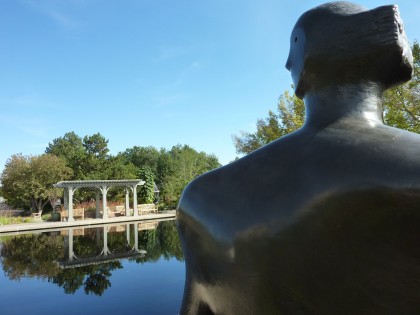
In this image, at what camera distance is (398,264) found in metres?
0.79

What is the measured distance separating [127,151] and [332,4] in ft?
235

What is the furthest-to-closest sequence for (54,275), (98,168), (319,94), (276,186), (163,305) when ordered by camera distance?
(98,168) → (54,275) → (163,305) → (319,94) → (276,186)

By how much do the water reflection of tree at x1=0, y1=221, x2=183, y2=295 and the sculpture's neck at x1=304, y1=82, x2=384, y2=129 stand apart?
27.1ft

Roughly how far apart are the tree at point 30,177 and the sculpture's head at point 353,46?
37841 millimetres

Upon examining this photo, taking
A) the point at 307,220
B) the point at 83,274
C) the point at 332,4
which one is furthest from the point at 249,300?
the point at 83,274

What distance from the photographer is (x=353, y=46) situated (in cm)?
100

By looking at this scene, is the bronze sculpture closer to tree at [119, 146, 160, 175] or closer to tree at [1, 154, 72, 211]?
tree at [1, 154, 72, 211]

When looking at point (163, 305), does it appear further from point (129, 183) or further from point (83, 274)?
point (129, 183)

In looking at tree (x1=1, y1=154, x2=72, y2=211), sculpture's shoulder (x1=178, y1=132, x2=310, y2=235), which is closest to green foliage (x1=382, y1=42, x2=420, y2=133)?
sculpture's shoulder (x1=178, y1=132, x2=310, y2=235)

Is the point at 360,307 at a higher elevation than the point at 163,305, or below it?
higher

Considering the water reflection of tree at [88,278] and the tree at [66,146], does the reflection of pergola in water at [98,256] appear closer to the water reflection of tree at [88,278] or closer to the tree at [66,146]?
the water reflection of tree at [88,278]

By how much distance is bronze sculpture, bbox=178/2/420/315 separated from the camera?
0.80 m

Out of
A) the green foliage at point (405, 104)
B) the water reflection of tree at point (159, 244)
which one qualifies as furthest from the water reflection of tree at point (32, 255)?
the green foliage at point (405, 104)

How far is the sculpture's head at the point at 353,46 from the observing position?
3.23 feet
